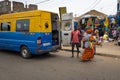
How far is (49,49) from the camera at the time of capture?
31.2 ft

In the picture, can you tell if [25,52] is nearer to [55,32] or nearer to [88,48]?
[55,32]

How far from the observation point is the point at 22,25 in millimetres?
9672

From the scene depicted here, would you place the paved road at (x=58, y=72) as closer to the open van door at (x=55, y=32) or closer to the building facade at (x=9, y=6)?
the open van door at (x=55, y=32)

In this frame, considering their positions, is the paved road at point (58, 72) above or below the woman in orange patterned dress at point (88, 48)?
below

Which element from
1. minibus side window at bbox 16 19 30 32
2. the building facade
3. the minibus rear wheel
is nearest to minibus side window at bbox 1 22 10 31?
minibus side window at bbox 16 19 30 32

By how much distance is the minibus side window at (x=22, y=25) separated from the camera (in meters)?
9.39

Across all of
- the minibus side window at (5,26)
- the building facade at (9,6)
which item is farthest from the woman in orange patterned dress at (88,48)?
the building facade at (9,6)

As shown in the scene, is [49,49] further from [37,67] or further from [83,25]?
[83,25]

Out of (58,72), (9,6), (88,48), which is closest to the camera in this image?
(58,72)

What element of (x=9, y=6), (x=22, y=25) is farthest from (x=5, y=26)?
(x=9, y=6)

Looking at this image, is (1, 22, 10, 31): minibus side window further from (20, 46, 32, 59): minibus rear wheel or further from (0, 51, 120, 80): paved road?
(0, 51, 120, 80): paved road

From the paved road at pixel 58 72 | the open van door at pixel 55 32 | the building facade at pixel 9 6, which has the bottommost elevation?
the paved road at pixel 58 72

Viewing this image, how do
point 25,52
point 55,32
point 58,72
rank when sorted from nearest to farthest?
point 58,72
point 25,52
point 55,32

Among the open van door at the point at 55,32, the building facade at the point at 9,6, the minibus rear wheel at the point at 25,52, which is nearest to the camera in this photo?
the minibus rear wheel at the point at 25,52
